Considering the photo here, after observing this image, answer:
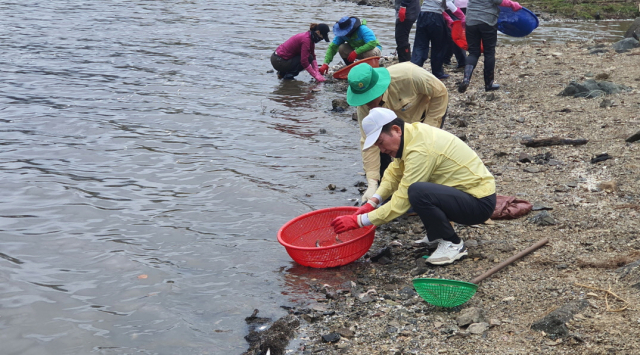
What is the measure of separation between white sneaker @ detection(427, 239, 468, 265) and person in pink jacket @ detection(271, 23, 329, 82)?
8.20 m

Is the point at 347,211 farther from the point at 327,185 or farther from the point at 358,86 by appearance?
the point at 327,185

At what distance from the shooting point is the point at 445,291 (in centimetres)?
414

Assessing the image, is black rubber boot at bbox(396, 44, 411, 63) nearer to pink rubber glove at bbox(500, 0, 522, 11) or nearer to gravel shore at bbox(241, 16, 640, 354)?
pink rubber glove at bbox(500, 0, 522, 11)

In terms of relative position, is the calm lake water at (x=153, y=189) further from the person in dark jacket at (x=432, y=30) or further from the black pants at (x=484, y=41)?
the black pants at (x=484, y=41)

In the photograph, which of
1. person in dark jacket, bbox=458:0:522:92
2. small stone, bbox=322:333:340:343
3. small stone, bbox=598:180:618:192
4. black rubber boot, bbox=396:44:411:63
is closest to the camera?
small stone, bbox=322:333:340:343

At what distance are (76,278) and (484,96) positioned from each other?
7.80m

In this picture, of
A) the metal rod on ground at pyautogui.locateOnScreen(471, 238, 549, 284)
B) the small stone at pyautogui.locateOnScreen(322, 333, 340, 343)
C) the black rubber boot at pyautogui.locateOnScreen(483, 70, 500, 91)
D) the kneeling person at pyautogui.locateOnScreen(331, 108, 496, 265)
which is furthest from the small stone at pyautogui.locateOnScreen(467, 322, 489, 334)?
the black rubber boot at pyautogui.locateOnScreen(483, 70, 500, 91)

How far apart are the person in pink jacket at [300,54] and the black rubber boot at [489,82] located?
3482 millimetres

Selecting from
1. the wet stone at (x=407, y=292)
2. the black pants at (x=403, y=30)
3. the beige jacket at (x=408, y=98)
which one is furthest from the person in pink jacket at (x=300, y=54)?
the wet stone at (x=407, y=292)

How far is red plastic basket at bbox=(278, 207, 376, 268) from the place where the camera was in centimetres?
512

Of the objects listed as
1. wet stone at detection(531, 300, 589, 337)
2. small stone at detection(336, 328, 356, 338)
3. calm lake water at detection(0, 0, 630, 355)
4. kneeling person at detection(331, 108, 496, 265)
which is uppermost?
kneeling person at detection(331, 108, 496, 265)

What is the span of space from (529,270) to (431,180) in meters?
1.04

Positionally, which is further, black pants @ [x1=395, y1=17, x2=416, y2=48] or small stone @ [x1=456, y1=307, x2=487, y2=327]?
black pants @ [x1=395, y1=17, x2=416, y2=48]

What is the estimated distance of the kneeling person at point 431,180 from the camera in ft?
15.1
